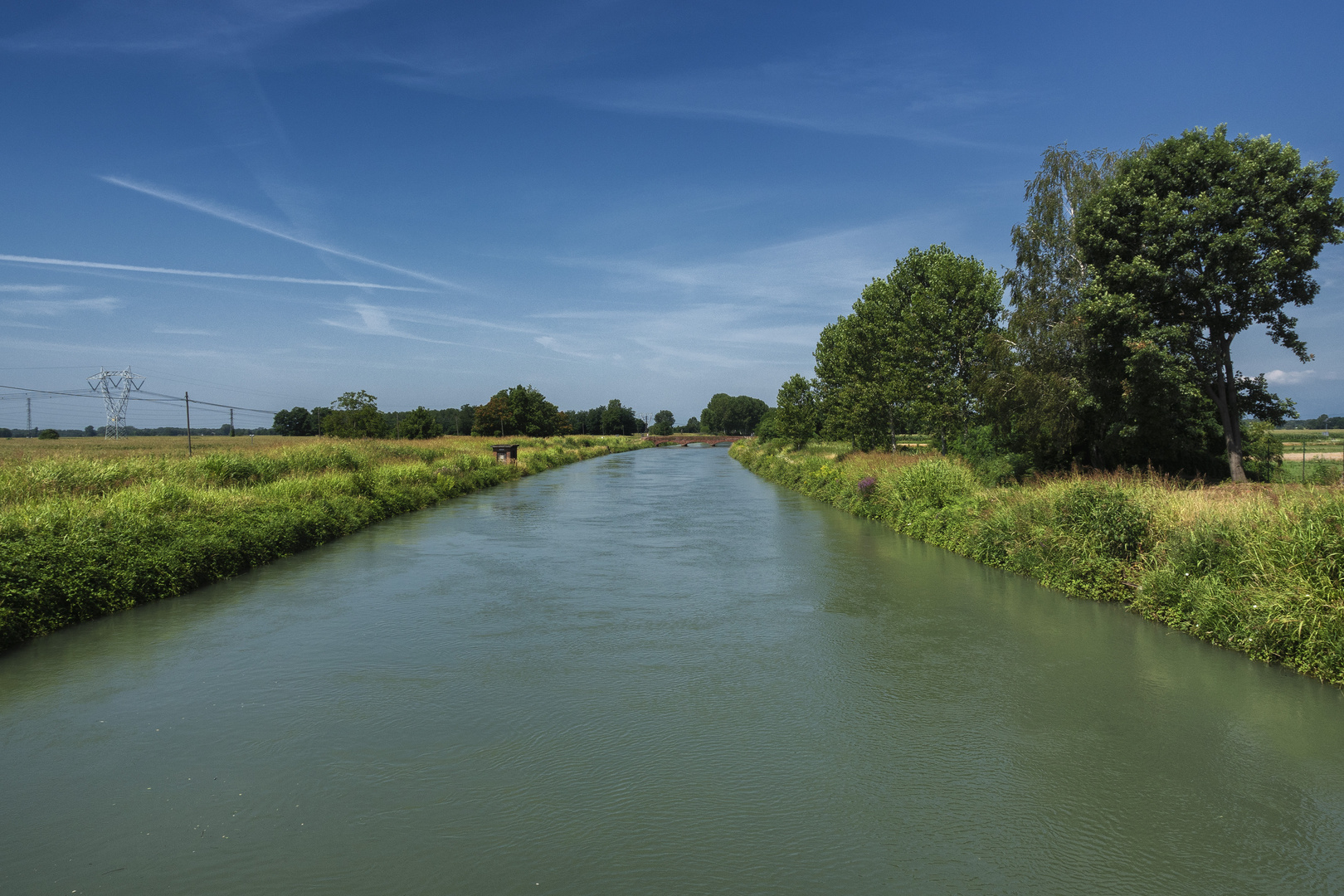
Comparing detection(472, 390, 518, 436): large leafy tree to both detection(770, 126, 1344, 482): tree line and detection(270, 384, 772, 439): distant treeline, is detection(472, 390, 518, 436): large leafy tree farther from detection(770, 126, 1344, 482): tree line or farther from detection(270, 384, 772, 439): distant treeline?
detection(770, 126, 1344, 482): tree line

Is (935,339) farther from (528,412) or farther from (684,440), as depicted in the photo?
(684,440)

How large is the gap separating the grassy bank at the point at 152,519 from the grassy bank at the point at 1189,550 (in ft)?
45.9

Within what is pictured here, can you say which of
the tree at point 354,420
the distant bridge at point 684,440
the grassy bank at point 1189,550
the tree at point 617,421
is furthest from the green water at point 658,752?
the tree at point 617,421

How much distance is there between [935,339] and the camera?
24.8 meters

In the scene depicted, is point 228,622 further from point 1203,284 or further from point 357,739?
point 1203,284

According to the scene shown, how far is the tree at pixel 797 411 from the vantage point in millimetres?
45344

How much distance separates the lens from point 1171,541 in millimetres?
9492

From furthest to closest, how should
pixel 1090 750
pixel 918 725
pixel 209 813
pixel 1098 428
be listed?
pixel 1098 428 → pixel 918 725 → pixel 1090 750 → pixel 209 813

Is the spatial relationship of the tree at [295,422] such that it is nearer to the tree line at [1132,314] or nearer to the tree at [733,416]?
the tree line at [1132,314]

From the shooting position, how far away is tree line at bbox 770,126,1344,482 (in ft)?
45.7

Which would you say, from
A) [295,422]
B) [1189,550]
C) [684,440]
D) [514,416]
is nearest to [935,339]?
[1189,550]

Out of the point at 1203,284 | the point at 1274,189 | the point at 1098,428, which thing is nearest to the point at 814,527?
the point at 1098,428

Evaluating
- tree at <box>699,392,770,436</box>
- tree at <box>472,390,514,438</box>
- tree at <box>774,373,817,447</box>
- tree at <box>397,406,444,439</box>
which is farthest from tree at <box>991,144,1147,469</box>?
tree at <box>699,392,770,436</box>

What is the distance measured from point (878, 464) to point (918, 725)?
1855 centimetres
